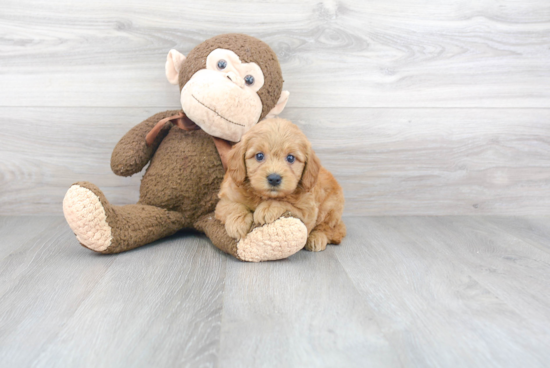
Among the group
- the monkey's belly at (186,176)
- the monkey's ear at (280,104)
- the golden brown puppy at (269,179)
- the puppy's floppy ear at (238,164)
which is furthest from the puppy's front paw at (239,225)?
the monkey's ear at (280,104)

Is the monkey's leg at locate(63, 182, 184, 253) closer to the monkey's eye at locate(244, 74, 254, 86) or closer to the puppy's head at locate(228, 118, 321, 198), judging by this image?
the puppy's head at locate(228, 118, 321, 198)

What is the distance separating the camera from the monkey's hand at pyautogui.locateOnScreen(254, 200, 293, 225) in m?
1.16

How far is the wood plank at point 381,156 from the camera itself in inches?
64.9

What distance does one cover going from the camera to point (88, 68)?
1.61 metres

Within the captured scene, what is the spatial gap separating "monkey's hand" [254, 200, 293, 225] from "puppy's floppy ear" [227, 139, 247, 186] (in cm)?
9

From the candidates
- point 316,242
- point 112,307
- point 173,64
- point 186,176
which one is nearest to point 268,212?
point 316,242

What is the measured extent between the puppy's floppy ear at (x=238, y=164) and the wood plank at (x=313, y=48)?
589 millimetres

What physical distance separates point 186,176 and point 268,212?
1.14ft

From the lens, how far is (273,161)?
114 centimetres

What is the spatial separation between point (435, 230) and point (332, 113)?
0.60 metres

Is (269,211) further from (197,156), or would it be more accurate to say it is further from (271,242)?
(197,156)

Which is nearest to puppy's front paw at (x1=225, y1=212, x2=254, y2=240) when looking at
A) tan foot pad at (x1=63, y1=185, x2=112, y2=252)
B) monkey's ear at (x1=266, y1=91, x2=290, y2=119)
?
tan foot pad at (x1=63, y1=185, x2=112, y2=252)

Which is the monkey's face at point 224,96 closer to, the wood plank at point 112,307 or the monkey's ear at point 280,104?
the monkey's ear at point 280,104

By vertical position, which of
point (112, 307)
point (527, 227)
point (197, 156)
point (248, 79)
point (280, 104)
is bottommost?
point (527, 227)
